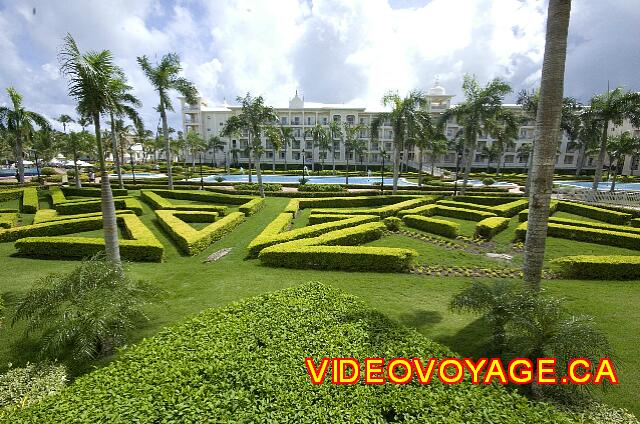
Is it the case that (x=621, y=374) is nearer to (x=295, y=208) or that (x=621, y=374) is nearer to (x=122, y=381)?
(x=122, y=381)

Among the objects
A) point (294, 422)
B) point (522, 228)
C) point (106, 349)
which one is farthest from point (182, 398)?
point (522, 228)

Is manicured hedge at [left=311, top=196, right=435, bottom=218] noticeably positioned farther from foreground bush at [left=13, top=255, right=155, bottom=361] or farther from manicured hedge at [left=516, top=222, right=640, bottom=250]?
foreground bush at [left=13, top=255, right=155, bottom=361]

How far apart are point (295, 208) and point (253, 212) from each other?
3077 mm

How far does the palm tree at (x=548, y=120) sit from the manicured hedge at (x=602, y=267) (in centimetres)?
585

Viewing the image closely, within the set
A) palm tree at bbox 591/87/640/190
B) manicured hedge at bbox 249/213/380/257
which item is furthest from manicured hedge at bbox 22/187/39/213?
palm tree at bbox 591/87/640/190

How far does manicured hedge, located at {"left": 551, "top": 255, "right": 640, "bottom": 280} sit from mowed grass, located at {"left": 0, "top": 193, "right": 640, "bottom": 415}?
1.26 feet

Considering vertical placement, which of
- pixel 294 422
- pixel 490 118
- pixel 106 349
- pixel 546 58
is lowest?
pixel 106 349

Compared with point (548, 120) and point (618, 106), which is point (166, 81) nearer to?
point (548, 120)

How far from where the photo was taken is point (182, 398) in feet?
14.2

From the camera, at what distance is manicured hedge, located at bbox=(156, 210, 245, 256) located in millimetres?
14555

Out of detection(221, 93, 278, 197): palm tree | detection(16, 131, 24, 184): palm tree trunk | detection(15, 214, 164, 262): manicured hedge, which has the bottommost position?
detection(15, 214, 164, 262): manicured hedge

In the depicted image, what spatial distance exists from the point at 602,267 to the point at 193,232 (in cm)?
1726

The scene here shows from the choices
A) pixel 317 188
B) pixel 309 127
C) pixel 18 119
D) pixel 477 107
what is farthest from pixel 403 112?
pixel 309 127

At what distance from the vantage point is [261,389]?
4570 millimetres
